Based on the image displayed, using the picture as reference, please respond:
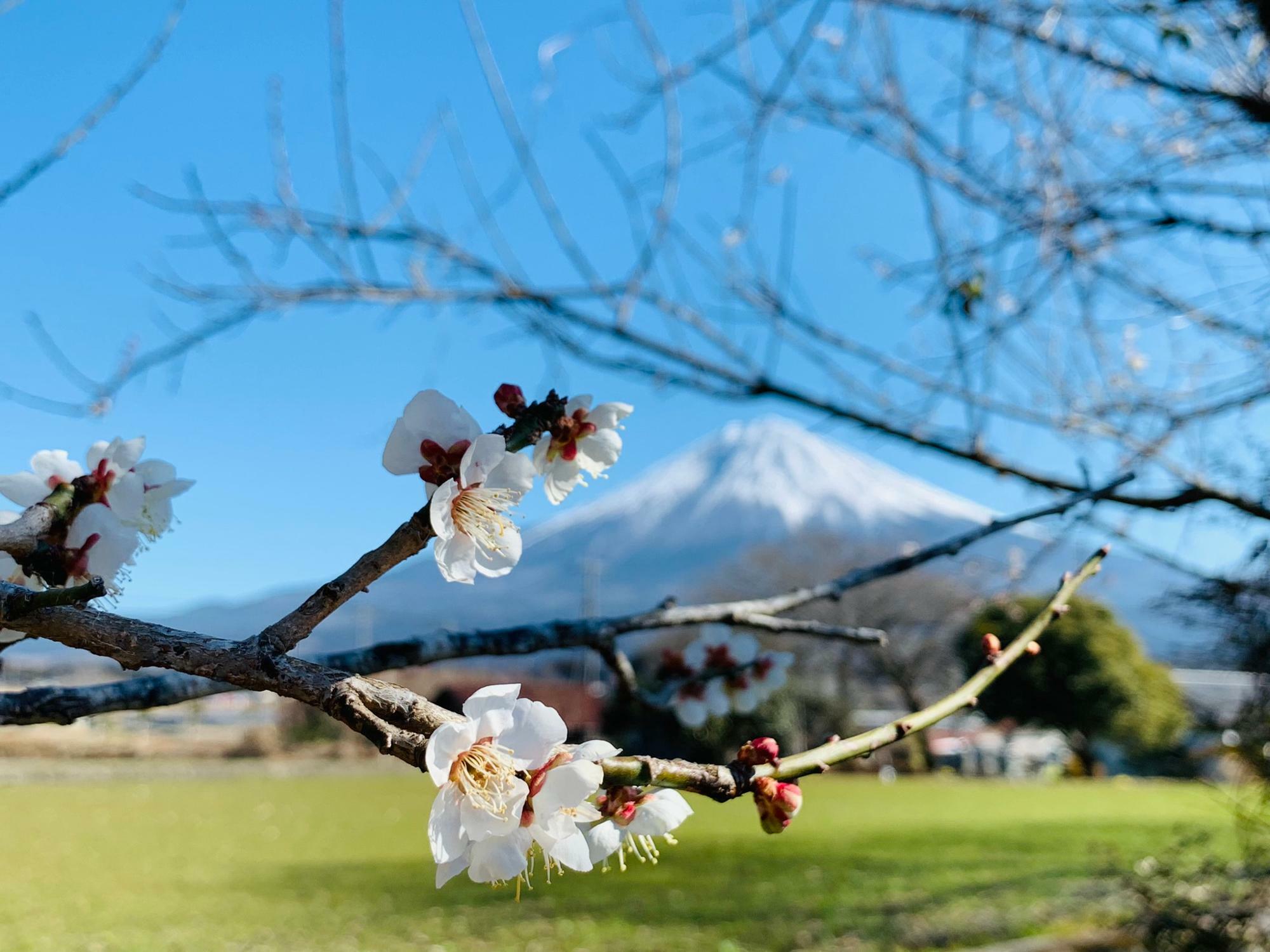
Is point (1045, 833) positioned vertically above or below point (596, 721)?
below

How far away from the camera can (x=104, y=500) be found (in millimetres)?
687

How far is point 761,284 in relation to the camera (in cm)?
174

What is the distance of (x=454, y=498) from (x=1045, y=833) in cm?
932

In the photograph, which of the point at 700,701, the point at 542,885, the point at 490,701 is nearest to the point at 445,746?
the point at 490,701

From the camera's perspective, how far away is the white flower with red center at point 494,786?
1.42ft

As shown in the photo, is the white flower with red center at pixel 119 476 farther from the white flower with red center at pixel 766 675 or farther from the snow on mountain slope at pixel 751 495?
the snow on mountain slope at pixel 751 495

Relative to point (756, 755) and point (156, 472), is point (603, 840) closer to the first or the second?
point (756, 755)

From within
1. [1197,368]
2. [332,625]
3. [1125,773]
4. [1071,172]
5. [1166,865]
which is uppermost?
[332,625]

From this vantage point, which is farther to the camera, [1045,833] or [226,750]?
[226,750]

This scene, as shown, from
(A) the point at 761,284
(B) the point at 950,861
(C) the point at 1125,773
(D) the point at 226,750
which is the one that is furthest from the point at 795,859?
(C) the point at 1125,773

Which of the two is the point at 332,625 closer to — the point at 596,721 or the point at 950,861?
the point at 596,721

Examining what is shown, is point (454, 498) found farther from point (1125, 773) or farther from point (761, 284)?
point (1125, 773)

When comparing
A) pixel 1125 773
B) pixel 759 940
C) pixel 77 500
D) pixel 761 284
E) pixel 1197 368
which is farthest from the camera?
pixel 1125 773

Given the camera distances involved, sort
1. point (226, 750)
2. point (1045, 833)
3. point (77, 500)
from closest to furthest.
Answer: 1. point (77, 500)
2. point (1045, 833)
3. point (226, 750)
